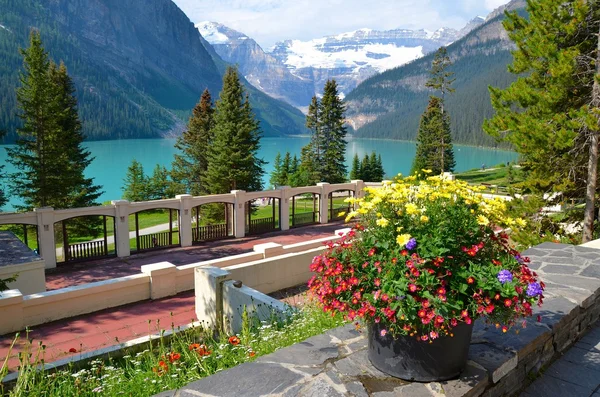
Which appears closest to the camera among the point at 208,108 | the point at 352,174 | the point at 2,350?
the point at 2,350

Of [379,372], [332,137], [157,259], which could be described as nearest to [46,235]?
[157,259]

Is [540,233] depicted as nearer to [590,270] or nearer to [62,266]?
[590,270]

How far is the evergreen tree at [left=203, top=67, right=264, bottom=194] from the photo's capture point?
32.6m

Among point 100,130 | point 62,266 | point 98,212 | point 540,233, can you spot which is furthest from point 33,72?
point 100,130

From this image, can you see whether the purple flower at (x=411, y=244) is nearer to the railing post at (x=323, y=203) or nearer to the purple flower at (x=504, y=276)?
the purple flower at (x=504, y=276)

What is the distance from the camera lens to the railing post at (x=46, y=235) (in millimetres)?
18891

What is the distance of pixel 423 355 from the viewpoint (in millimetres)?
2928

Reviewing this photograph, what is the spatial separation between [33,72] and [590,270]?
87.6 ft

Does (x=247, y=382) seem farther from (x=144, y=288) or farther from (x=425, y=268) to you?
(x=144, y=288)

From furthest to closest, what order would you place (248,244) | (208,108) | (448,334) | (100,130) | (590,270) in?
(100,130) → (208,108) → (248,244) → (590,270) → (448,334)

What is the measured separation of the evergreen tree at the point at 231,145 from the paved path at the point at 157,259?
7671mm

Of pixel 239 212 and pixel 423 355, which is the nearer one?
pixel 423 355

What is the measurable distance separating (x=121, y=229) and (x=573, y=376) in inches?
770

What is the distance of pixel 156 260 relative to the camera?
2023 centimetres
